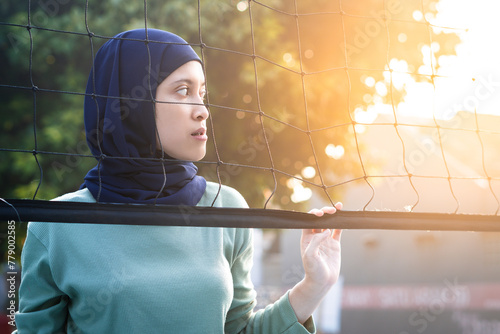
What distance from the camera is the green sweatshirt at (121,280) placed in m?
1.28

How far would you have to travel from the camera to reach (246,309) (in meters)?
1.50

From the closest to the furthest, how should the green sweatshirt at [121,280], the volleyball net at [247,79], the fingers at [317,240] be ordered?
the green sweatshirt at [121,280]
the fingers at [317,240]
the volleyball net at [247,79]

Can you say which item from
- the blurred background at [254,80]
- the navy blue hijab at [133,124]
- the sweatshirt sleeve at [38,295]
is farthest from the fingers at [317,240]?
the blurred background at [254,80]

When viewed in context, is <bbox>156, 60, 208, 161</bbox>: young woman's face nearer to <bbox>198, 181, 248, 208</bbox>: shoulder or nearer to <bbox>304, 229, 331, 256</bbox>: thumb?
<bbox>198, 181, 248, 208</bbox>: shoulder

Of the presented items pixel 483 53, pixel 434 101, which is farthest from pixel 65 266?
pixel 483 53

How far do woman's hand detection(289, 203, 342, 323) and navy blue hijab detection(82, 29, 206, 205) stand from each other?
11.8 inches

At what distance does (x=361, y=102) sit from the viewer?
528 cm

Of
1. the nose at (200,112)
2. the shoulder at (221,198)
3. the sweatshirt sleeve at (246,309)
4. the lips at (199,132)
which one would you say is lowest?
the sweatshirt sleeve at (246,309)

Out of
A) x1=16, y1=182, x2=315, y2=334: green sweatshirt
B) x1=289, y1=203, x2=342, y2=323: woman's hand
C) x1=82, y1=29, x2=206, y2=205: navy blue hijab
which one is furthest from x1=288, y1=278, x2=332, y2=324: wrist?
x1=82, y1=29, x2=206, y2=205: navy blue hijab

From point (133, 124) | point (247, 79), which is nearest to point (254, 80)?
point (247, 79)

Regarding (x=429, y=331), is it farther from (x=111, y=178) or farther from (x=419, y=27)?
(x=111, y=178)

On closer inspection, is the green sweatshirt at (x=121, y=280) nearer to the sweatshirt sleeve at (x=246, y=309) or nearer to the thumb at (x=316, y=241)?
the sweatshirt sleeve at (x=246, y=309)

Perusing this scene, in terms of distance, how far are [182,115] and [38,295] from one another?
20.5 inches

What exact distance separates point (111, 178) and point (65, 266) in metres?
0.24
